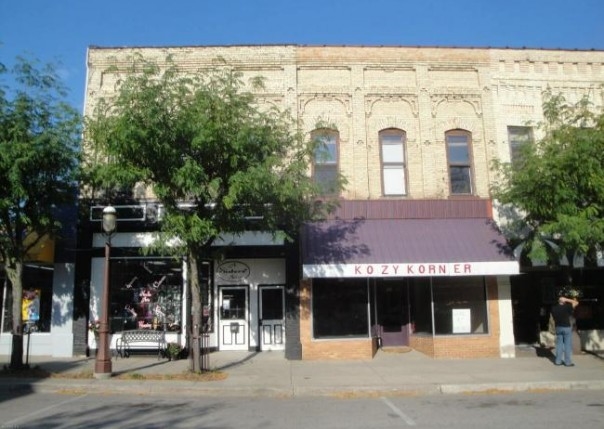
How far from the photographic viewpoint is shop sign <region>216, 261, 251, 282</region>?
1745cm

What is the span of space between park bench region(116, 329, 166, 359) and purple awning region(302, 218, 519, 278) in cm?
471

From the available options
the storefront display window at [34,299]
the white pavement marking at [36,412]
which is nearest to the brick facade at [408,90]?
the storefront display window at [34,299]

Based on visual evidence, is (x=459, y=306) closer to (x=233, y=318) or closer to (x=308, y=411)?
(x=233, y=318)

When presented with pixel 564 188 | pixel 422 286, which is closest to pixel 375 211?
pixel 422 286

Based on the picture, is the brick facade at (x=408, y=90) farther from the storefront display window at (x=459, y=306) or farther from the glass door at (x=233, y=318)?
the glass door at (x=233, y=318)

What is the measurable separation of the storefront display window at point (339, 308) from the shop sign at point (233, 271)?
2384 mm

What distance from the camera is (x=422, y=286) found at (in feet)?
54.4

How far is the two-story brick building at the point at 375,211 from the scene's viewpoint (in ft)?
52.4

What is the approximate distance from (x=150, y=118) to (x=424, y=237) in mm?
8064

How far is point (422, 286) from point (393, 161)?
3.78 meters

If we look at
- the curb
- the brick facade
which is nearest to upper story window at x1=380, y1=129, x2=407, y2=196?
the brick facade

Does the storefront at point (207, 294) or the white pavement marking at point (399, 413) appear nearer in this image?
the white pavement marking at point (399, 413)

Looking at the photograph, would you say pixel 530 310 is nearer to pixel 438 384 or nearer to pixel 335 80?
pixel 438 384

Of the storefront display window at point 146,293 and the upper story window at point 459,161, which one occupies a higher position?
the upper story window at point 459,161
